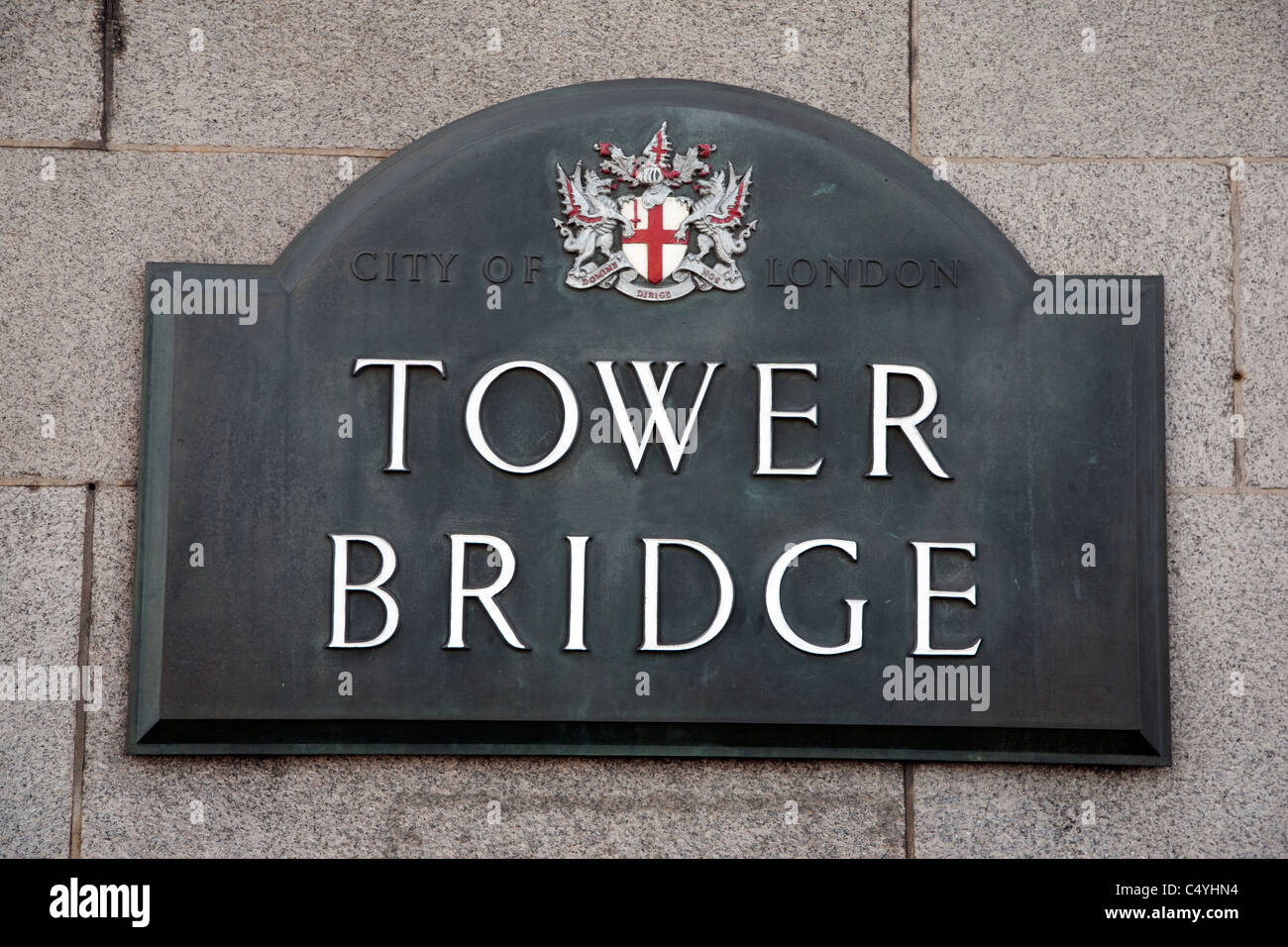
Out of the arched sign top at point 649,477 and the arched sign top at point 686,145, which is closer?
the arched sign top at point 649,477

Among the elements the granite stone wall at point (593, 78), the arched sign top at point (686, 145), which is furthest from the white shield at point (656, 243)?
the granite stone wall at point (593, 78)

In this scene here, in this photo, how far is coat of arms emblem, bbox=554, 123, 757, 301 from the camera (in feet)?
15.6

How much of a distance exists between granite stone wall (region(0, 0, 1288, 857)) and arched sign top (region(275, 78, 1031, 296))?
14cm

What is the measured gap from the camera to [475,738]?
463 cm

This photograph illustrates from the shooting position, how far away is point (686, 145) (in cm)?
486

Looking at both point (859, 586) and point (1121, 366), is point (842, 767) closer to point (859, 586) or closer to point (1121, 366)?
point (859, 586)

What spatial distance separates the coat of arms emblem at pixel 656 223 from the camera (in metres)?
4.77

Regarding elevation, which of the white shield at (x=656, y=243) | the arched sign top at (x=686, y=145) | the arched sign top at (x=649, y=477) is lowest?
the arched sign top at (x=649, y=477)

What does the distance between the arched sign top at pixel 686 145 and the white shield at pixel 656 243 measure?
245 mm

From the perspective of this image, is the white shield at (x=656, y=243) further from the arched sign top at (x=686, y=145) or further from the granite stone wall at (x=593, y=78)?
the granite stone wall at (x=593, y=78)

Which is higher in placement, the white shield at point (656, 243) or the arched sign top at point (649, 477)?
the white shield at point (656, 243)

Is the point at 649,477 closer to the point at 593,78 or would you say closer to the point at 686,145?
the point at 686,145

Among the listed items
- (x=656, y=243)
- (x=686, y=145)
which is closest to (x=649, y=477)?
(x=656, y=243)

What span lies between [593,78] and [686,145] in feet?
1.48
